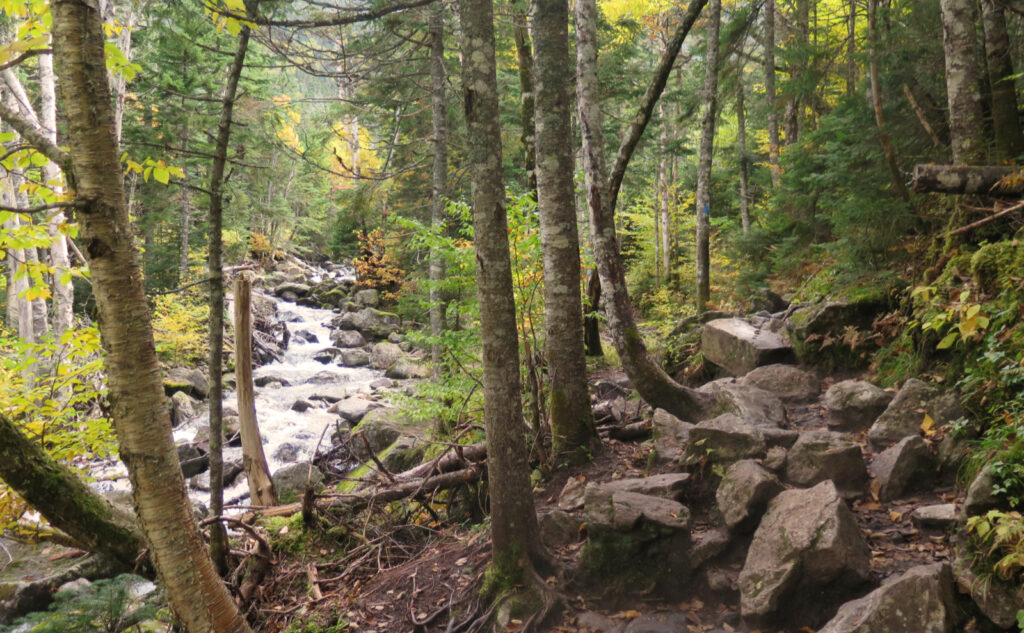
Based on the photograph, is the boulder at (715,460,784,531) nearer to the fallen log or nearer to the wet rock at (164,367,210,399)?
the fallen log

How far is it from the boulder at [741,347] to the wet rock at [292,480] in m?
5.78

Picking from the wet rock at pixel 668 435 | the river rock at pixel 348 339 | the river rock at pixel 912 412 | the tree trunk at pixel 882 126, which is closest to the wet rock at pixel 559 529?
the wet rock at pixel 668 435

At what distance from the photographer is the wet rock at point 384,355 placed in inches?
688

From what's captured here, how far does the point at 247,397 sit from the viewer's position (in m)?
6.49

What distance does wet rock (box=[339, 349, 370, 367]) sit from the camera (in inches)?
699

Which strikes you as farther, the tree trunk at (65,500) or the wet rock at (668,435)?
the wet rock at (668,435)

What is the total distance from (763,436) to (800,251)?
787cm

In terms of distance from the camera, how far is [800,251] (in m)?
11.1

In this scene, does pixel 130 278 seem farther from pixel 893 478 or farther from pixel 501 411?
pixel 893 478

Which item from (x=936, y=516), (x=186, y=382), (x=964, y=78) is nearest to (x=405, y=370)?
(x=186, y=382)

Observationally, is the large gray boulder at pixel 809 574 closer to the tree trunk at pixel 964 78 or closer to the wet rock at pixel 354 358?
the tree trunk at pixel 964 78

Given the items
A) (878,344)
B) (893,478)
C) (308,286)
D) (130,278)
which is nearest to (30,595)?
(130,278)

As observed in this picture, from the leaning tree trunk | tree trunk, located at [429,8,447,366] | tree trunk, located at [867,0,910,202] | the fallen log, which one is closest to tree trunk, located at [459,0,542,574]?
the leaning tree trunk

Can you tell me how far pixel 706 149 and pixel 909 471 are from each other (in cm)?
945
